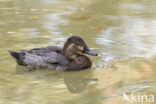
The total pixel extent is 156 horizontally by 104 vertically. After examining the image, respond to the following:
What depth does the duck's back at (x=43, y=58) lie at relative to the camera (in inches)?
313

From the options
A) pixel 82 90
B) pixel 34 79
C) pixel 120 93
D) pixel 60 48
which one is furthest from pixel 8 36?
pixel 120 93

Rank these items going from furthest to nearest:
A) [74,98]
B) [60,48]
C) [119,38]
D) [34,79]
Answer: [119,38] < [60,48] < [34,79] < [74,98]

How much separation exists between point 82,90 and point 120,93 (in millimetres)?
719

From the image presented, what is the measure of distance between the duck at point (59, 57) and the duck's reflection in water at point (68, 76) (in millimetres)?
123

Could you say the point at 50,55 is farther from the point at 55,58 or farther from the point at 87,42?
the point at 87,42

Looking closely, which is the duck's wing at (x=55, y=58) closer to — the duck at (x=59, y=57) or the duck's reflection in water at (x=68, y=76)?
the duck at (x=59, y=57)

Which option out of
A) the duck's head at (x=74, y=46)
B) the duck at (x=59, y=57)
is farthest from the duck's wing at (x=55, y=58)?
the duck's head at (x=74, y=46)

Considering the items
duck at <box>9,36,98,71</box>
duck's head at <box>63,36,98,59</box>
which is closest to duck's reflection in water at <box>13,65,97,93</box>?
duck at <box>9,36,98,71</box>

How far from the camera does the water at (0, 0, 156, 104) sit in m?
6.54

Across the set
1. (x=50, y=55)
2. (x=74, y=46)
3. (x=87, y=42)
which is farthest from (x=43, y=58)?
(x=87, y=42)

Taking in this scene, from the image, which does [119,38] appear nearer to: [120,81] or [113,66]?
[113,66]

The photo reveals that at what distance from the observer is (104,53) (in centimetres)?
849

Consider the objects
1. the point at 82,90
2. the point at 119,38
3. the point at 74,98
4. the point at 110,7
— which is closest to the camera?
the point at 74,98

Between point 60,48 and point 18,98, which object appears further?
point 60,48
